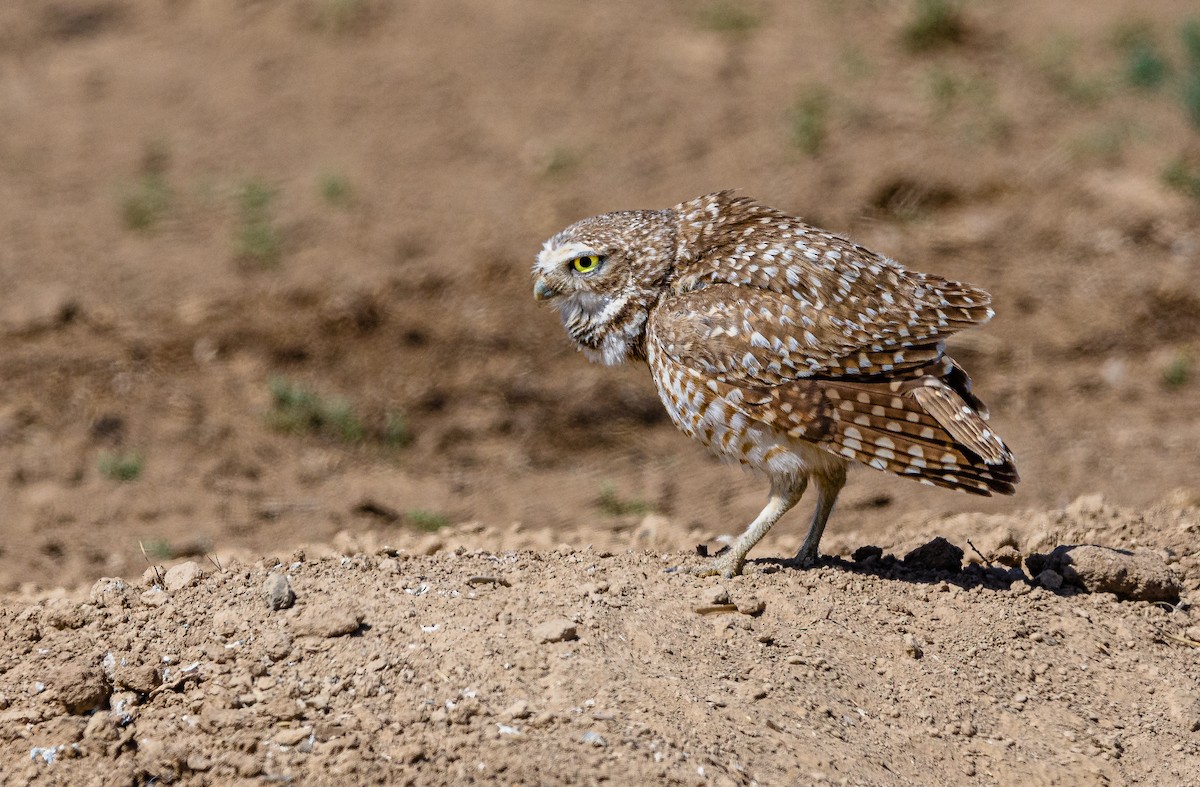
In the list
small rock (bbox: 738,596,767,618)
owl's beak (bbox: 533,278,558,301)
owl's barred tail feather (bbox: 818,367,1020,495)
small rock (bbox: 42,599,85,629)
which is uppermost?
owl's beak (bbox: 533,278,558,301)

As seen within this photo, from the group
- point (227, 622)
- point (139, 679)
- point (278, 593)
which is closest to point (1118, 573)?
point (278, 593)

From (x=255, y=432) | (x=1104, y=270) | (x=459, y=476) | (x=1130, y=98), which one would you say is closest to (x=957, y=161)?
(x=1104, y=270)

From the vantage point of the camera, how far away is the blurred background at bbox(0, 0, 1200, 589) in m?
9.65

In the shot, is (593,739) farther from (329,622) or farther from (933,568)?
(933,568)

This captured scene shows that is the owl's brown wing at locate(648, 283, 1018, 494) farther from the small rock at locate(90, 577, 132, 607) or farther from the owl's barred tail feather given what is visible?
the small rock at locate(90, 577, 132, 607)

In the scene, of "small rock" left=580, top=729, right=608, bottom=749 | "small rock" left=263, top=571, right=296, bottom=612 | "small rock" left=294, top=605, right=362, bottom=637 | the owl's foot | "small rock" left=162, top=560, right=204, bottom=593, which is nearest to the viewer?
"small rock" left=580, top=729, right=608, bottom=749

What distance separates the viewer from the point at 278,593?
18.4 feet

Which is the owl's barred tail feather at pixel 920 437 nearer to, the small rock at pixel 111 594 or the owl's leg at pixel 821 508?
the owl's leg at pixel 821 508

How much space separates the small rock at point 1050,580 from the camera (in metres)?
6.68

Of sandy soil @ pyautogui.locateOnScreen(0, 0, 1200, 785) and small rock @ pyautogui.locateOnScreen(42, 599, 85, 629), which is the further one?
small rock @ pyautogui.locateOnScreen(42, 599, 85, 629)

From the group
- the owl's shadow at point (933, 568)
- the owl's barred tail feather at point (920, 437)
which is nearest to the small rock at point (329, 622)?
the owl's shadow at point (933, 568)

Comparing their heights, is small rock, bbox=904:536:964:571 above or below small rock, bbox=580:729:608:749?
below

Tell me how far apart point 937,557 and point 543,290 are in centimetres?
237

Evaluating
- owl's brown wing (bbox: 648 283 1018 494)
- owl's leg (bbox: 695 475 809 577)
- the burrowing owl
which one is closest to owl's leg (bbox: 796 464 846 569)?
the burrowing owl
